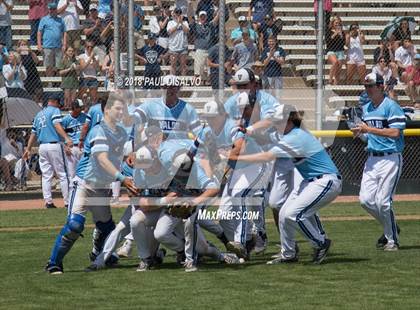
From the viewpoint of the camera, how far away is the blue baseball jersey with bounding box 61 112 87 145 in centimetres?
1845

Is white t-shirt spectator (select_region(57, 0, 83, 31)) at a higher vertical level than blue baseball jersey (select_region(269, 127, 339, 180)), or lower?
higher

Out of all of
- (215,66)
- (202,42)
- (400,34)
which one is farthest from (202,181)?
(400,34)

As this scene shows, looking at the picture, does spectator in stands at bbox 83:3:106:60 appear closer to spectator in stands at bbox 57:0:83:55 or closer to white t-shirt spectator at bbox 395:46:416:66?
spectator in stands at bbox 57:0:83:55

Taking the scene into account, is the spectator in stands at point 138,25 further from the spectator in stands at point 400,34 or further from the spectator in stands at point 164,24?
the spectator in stands at point 400,34

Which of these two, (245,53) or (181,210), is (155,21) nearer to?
(245,53)

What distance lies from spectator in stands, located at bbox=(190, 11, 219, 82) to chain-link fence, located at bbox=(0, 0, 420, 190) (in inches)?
0.9

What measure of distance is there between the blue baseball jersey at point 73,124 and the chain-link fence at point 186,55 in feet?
4.46

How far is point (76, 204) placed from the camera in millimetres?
11102

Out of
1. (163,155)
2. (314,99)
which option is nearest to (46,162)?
(314,99)

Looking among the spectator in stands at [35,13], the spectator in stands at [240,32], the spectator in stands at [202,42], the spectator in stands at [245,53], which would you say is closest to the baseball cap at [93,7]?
A: the spectator in stands at [35,13]

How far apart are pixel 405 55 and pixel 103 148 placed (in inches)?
510

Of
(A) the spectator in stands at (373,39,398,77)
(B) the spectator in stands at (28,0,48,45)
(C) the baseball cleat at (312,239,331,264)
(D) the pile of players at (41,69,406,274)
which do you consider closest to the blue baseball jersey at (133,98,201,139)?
(D) the pile of players at (41,69,406,274)

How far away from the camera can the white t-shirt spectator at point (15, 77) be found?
20812 millimetres

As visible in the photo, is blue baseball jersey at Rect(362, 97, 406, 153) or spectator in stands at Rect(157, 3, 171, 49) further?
spectator in stands at Rect(157, 3, 171, 49)
